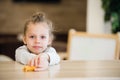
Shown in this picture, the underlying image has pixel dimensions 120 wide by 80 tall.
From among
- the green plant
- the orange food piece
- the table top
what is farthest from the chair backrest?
the orange food piece

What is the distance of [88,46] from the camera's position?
224cm

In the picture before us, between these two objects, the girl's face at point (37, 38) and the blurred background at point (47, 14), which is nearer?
the girl's face at point (37, 38)

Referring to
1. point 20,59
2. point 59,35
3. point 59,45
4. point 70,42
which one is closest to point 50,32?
point 20,59

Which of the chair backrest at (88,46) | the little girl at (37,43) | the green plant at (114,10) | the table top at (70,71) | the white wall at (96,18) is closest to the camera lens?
the table top at (70,71)

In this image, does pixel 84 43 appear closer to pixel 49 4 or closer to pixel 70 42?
pixel 70 42

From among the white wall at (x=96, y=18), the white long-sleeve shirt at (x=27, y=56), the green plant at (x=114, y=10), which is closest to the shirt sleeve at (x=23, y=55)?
the white long-sleeve shirt at (x=27, y=56)

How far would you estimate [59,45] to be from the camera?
521cm

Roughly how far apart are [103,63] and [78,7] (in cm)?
525

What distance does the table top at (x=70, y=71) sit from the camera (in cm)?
77

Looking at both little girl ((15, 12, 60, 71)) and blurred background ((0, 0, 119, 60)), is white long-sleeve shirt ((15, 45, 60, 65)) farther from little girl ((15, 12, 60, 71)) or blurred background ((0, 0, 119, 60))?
blurred background ((0, 0, 119, 60))

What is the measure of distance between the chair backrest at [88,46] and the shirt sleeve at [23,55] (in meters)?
1.25

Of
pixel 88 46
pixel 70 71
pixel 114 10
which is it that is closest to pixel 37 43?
pixel 70 71

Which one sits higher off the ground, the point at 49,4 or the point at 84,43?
the point at 49,4

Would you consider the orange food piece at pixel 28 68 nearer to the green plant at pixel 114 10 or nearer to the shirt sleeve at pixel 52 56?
the shirt sleeve at pixel 52 56
